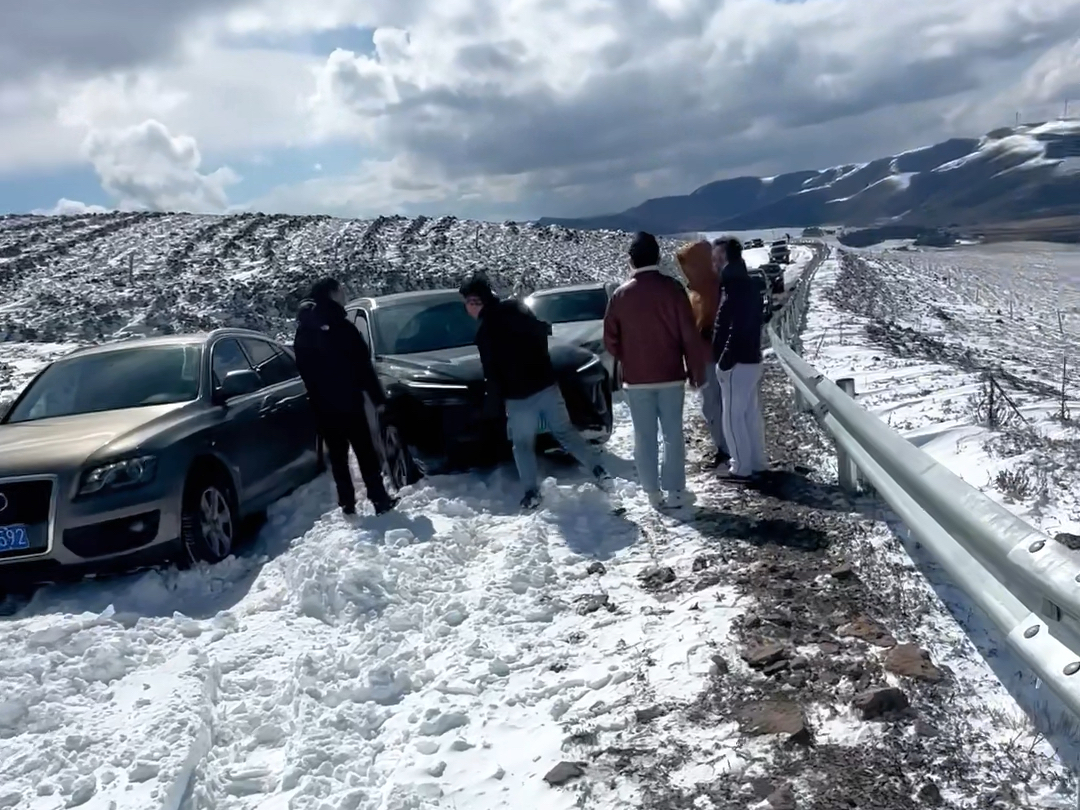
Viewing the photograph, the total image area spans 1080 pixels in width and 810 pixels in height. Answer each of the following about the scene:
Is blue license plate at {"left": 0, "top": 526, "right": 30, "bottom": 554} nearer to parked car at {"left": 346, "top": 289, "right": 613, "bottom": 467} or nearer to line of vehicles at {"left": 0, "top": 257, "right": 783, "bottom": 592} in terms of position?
line of vehicles at {"left": 0, "top": 257, "right": 783, "bottom": 592}

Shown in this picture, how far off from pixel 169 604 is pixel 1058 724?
16.3ft

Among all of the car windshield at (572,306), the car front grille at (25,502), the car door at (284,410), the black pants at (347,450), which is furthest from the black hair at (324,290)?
the car windshield at (572,306)

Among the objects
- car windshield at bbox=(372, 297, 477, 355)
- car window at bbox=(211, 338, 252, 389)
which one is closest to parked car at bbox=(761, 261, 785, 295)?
car windshield at bbox=(372, 297, 477, 355)

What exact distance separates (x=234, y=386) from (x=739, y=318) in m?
3.88

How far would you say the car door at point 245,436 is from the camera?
7.44 m

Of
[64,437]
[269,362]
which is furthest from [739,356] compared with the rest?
[64,437]

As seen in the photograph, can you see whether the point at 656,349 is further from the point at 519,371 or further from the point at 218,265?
the point at 218,265

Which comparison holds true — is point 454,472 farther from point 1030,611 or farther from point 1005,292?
point 1005,292

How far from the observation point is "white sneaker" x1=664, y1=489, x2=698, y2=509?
7.08 metres

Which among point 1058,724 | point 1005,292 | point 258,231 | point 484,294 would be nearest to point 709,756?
point 1058,724

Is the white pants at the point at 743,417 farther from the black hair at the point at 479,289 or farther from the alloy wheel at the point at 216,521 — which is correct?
the alloy wheel at the point at 216,521

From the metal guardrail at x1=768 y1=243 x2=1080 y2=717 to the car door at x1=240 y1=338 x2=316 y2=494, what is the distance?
4.99 m

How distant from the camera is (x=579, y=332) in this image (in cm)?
1279

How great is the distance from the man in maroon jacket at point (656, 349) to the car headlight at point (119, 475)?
3319 mm
